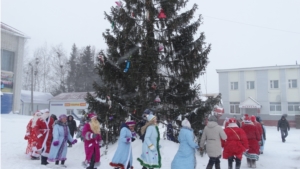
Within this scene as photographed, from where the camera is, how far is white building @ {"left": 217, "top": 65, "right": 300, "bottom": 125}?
3909 cm

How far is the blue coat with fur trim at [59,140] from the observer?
30.1ft

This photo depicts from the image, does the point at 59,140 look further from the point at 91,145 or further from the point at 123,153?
the point at 123,153

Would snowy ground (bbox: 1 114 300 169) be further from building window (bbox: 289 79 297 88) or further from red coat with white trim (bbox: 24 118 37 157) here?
building window (bbox: 289 79 297 88)

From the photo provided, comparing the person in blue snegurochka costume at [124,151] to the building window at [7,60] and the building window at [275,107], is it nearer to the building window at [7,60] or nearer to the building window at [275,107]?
the building window at [7,60]

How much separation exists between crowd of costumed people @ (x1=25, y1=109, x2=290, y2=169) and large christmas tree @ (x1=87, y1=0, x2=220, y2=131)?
192cm

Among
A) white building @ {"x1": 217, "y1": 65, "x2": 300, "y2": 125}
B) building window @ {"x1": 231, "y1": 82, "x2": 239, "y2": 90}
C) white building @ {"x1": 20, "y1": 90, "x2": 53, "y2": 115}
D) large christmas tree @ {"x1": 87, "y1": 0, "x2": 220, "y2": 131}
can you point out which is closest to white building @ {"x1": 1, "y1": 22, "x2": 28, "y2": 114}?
white building @ {"x1": 20, "y1": 90, "x2": 53, "y2": 115}

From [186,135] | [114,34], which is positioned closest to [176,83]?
[114,34]

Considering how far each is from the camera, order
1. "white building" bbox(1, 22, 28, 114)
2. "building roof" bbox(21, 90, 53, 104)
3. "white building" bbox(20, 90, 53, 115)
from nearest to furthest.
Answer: "white building" bbox(1, 22, 28, 114) → "white building" bbox(20, 90, 53, 115) → "building roof" bbox(21, 90, 53, 104)

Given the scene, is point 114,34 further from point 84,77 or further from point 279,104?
point 84,77

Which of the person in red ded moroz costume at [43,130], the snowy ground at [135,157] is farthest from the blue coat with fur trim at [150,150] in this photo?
the person in red ded moroz costume at [43,130]

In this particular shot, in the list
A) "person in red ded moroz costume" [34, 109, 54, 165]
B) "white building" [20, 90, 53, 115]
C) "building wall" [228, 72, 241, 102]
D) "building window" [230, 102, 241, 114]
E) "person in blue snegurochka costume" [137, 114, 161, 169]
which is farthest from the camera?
"white building" [20, 90, 53, 115]

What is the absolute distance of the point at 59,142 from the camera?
9289 mm

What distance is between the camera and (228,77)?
142 feet

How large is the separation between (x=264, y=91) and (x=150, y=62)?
3401cm
